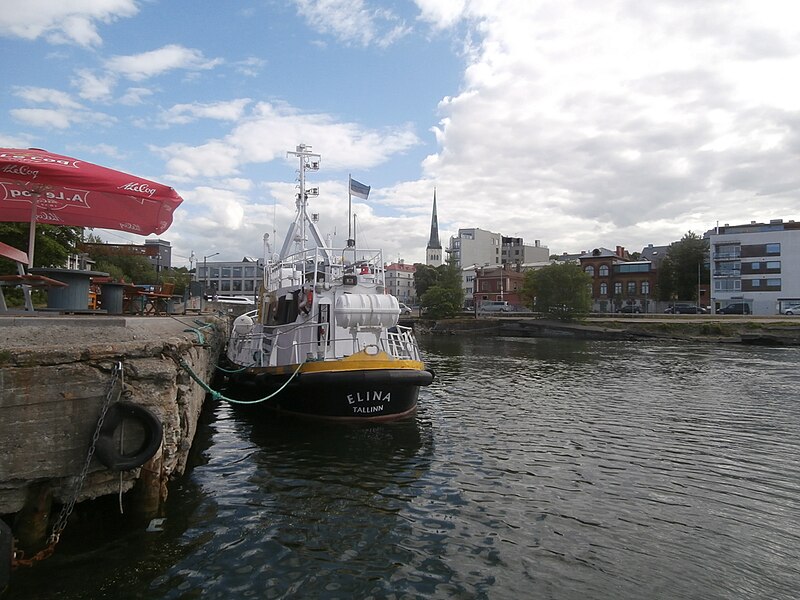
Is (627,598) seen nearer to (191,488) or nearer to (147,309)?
(191,488)

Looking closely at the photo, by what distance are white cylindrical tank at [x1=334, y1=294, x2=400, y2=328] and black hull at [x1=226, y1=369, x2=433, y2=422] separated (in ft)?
5.04

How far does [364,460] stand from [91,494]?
632 centimetres

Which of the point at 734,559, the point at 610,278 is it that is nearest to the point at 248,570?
the point at 734,559

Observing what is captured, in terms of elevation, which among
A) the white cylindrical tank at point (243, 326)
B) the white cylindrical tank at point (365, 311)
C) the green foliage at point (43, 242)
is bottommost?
the white cylindrical tank at point (243, 326)

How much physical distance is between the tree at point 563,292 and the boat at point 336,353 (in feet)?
194

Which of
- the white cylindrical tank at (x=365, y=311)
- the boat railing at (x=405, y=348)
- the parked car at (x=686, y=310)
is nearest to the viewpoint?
the white cylindrical tank at (x=365, y=311)

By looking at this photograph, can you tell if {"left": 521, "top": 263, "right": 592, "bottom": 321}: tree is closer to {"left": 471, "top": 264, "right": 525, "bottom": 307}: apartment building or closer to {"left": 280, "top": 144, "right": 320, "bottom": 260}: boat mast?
{"left": 471, "top": 264, "right": 525, "bottom": 307}: apartment building

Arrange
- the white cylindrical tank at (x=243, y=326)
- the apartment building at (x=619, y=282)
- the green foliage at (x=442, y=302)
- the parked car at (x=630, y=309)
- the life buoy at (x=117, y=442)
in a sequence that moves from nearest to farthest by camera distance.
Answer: the life buoy at (x=117, y=442) < the white cylindrical tank at (x=243, y=326) < the green foliage at (x=442, y=302) < the parked car at (x=630, y=309) < the apartment building at (x=619, y=282)

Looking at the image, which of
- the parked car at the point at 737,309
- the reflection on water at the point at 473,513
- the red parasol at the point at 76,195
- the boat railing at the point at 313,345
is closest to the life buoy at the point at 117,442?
the reflection on water at the point at 473,513

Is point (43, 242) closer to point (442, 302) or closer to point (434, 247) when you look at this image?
point (442, 302)

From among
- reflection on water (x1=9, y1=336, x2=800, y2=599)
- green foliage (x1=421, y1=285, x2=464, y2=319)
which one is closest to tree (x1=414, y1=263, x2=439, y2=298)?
green foliage (x1=421, y1=285, x2=464, y2=319)

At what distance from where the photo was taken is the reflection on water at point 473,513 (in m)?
7.01

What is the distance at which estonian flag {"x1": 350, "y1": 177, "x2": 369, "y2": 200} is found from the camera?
22312 mm

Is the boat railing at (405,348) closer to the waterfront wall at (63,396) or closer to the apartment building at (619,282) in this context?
the waterfront wall at (63,396)
